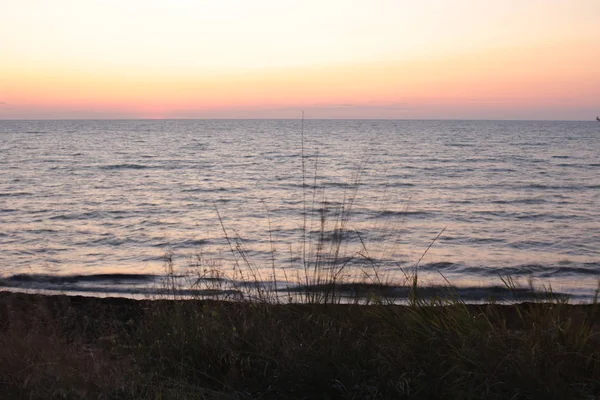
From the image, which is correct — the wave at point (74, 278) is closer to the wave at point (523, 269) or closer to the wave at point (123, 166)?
the wave at point (523, 269)

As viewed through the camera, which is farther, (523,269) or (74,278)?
(523,269)

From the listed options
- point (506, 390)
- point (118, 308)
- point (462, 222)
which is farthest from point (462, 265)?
point (506, 390)

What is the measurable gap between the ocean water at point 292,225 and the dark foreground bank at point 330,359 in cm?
78

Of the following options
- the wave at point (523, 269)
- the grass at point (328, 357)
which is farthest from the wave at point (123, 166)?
the grass at point (328, 357)

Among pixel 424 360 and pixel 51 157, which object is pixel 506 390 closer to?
pixel 424 360

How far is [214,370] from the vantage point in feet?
15.6

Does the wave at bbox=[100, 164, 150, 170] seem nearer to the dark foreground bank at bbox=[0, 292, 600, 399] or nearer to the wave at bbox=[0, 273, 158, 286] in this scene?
the wave at bbox=[0, 273, 158, 286]

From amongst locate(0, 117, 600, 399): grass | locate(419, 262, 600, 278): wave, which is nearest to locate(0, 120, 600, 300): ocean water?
locate(419, 262, 600, 278): wave

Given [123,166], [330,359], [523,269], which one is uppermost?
[330,359]

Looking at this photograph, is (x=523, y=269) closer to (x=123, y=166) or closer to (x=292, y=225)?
(x=292, y=225)

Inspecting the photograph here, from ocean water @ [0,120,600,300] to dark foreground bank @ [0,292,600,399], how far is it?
2.56 feet

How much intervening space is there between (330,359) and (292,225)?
46.0ft

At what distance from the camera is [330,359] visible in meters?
4.41

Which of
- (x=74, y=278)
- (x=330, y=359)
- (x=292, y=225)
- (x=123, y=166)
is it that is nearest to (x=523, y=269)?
(x=292, y=225)
